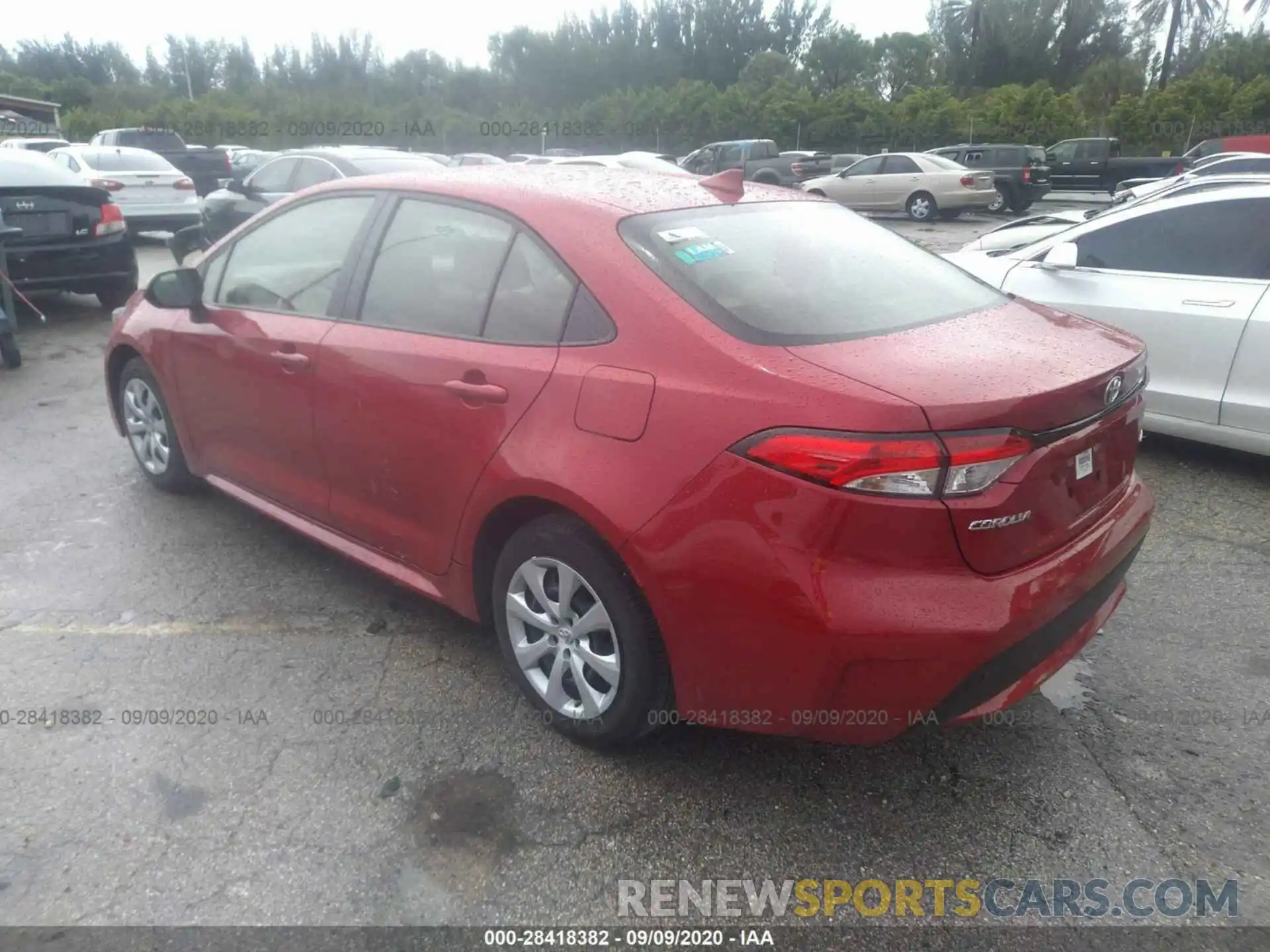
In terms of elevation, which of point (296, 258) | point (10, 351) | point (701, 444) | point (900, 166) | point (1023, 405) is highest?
point (296, 258)

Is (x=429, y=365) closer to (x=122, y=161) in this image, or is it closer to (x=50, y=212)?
(x=50, y=212)

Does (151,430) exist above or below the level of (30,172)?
below

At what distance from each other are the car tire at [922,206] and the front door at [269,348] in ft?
→ 60.6

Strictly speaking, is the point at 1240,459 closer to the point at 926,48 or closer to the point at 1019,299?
the point at 1019,299

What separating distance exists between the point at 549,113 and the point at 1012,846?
205ft

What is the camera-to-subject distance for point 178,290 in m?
4.03

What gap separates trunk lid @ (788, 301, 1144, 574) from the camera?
223 centimetres

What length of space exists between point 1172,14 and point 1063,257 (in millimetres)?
46896

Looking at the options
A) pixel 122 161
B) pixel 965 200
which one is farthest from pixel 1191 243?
pixel 965 200

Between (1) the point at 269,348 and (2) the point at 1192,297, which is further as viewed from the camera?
(2) the point at 1192,297

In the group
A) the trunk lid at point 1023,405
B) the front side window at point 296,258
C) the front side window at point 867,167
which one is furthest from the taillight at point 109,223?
the front side window at point 867,167

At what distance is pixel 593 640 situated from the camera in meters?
2.75

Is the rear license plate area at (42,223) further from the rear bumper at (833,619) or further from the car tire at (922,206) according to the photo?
the car tire at (922,206)

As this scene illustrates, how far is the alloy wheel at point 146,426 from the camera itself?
4.64 m
